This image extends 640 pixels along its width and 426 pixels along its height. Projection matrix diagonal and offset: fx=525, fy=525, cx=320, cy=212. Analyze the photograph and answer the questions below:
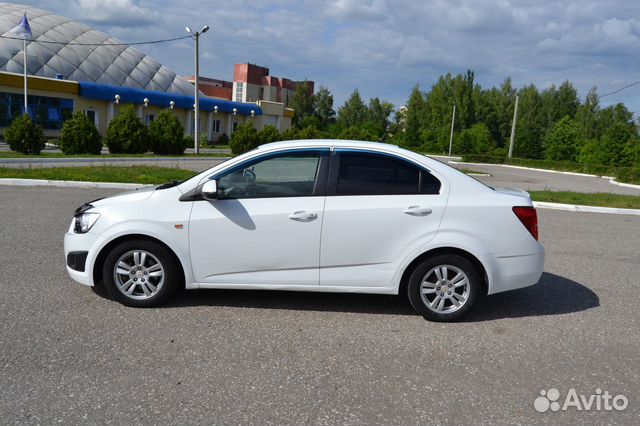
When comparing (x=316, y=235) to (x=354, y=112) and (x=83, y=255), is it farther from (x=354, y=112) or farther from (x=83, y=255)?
(x=354, y=112)

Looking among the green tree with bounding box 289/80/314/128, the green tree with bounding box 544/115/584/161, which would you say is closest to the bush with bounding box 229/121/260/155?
the green tree with bounding box 544/115/584/161

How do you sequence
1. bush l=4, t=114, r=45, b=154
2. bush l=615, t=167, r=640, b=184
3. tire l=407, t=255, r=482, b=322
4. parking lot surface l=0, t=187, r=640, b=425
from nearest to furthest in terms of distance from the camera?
1. parking lot surface l=0, t=187, r=640, b=425
2. tire l=407, t=255, r=482, b=322
3. bush l=4, t=114, r=45, b=154
4. bush l=615, t=167, r=640, b=184

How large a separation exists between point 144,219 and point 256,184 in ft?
3.46

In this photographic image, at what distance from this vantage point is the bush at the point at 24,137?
23188 millimetres

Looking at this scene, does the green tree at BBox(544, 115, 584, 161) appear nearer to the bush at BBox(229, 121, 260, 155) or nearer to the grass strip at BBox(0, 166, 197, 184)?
the bush at BBox(229, 121, 260, 155)

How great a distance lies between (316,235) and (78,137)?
23.4 metres

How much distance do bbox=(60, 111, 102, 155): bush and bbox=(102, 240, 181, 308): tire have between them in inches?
883

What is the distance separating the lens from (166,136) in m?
29.5

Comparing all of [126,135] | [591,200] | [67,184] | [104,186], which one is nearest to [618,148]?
[591,200]

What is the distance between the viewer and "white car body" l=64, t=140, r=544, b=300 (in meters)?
4.71

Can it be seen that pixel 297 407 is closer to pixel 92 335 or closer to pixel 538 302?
pixel 92 335

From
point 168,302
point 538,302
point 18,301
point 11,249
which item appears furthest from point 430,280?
point 11,249

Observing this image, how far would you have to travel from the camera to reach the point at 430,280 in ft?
15.8

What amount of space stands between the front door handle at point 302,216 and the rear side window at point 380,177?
332 millimetres
